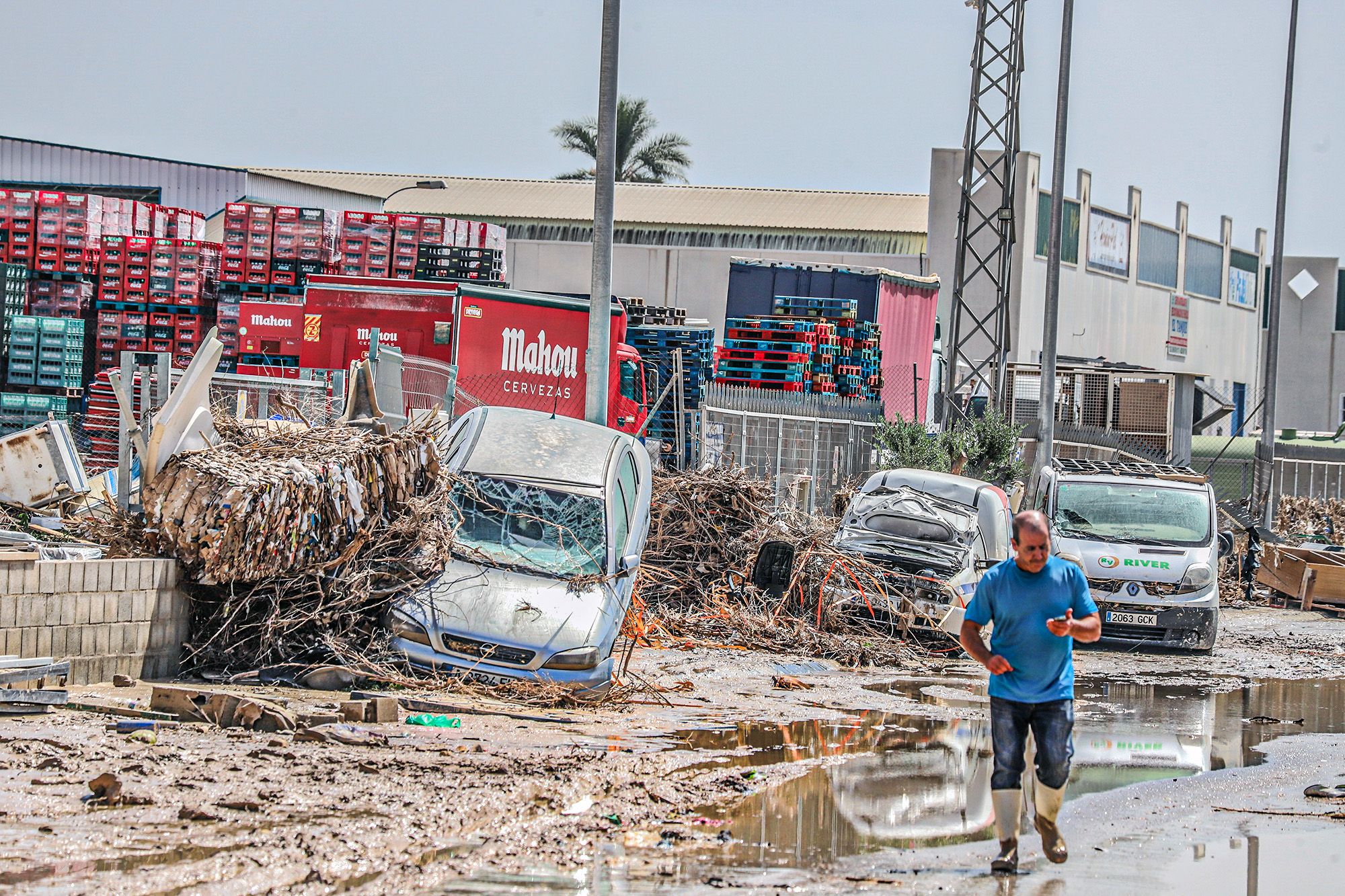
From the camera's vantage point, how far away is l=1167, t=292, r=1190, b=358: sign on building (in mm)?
61719

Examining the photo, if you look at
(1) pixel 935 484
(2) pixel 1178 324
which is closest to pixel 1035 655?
(1) pixel 935 484

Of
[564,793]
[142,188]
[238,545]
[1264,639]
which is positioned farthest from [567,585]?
[142,188]

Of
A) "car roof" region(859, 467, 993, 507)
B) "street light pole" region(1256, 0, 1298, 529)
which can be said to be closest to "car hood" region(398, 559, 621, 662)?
"car roof" region(859, 467, 993, 507)

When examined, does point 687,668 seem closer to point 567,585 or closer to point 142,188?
point 567,585

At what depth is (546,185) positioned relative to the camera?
63938 mm

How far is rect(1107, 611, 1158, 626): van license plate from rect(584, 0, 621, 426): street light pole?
5.94 meters

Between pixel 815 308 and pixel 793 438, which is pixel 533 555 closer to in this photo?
pixel 793 438

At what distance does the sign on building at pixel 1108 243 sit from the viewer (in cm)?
5475

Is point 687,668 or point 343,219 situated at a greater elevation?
point 343,219

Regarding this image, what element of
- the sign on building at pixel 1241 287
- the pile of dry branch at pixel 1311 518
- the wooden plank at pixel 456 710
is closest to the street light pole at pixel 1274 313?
the pile of dry branch at pixel 1311 518

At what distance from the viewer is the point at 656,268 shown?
56.3m

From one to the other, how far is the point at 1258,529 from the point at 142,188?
35.1 meters

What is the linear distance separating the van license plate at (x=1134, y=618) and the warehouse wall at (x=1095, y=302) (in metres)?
31.1

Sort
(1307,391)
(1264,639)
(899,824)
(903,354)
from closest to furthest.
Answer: (899,824) < (1264,639) < (903,354) < (1307,391)
